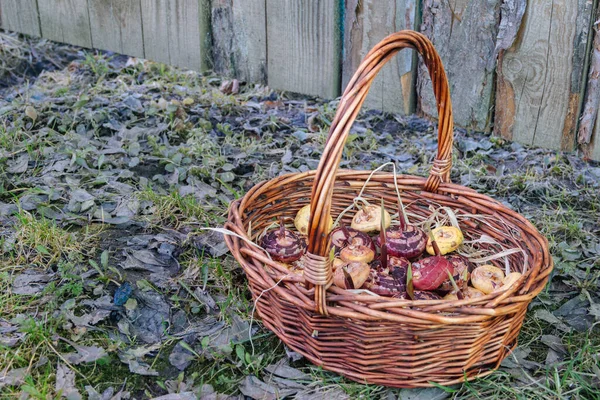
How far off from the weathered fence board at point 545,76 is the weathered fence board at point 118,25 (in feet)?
A: 5.79

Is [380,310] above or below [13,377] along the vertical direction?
above

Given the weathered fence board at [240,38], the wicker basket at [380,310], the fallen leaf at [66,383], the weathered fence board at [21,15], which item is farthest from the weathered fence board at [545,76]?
the weathered fence board at [21,15]

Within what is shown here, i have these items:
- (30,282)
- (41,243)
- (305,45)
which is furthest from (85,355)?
(305,45)

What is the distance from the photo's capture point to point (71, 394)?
185 cm

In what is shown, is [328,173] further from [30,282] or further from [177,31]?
[177,31]

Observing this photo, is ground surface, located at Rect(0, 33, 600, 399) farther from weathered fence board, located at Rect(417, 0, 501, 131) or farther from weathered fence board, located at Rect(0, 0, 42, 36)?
weathered fence board, located at Rect(417, 0, 501, 131)

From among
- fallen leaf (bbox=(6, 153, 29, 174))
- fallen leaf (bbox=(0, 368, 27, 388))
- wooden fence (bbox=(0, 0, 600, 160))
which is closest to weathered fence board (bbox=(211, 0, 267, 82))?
wooden fence (bbox=(0, 0, 600, 160))

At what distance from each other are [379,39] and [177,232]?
1129 mm

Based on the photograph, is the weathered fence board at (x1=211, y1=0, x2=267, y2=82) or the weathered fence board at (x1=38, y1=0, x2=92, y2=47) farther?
the weathered fence board at (x1=38, y1=0, x2=92, y2=47)

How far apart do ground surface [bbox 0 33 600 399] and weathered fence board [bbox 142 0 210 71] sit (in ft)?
1.16

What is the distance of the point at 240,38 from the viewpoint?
3080 millimetres

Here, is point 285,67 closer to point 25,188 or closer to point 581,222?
point 25,188

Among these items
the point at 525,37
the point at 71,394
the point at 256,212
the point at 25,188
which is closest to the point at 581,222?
the point at 525,37

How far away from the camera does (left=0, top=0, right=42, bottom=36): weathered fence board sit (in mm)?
3631
